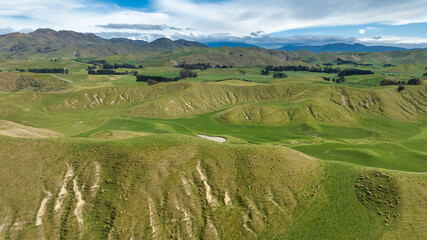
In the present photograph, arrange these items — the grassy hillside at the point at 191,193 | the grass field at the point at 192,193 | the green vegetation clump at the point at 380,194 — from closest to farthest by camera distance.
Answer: the grass field at the point at 192,193 < the grassy hillside at the point at 191,193 < the green vegetation clump at the point at 380,194

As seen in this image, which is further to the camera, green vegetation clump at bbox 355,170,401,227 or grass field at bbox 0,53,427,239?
green vegetation clump at bbox 355,170,401,227

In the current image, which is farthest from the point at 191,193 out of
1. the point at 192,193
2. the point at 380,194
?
the point at 380,194

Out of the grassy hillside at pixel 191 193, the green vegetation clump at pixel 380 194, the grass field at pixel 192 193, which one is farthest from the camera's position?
the green vegetation clump at pixel 380 194

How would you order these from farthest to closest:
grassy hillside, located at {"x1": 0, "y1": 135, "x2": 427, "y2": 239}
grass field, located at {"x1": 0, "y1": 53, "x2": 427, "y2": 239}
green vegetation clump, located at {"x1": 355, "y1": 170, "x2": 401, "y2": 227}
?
→ green vegetation clump, located at {"x1": 355, "y1": 170, "x2": 401, "y2": 227}
grassy hillside, located at {"x1": 0, "y1": 135, "x2": 427, "y2": 239}
grass field, located at {"x1": 0, "y1": 53, "x2": 427, "y2": 239}

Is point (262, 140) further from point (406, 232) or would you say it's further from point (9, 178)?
point (9, 178)

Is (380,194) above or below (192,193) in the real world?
below

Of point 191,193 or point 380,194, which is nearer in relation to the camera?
point 191,193

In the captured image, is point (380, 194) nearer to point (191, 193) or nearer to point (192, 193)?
point (192, 193)

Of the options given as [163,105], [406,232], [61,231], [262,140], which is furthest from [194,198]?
[163,105]

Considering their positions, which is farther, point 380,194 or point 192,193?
point 380,194

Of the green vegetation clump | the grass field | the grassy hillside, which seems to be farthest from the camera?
the green vegetation clump

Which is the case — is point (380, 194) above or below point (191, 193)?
below
